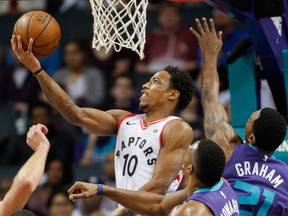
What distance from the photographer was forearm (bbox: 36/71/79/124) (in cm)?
609

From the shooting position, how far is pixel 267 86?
23.6ft

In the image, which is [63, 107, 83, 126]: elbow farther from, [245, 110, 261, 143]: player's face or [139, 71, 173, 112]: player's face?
[245, 110, 261, 143]: player's face

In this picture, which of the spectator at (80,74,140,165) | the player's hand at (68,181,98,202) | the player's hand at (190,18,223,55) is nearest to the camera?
the player's hand at (68,181,98,202)

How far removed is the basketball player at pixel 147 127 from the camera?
600 cm

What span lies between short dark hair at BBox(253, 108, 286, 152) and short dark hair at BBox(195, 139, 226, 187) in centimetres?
58

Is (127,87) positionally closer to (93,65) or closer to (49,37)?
(93,65)

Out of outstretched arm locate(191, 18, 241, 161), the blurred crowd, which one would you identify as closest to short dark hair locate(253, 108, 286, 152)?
outstretched arm locate(191, 18, 241, 161)

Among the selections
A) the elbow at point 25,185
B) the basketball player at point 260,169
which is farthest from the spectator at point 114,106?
the elbow at point 25,185

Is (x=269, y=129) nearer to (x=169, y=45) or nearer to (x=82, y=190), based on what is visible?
(x=82, y=190)

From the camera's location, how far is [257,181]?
5332 mm

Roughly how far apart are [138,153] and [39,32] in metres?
1.13

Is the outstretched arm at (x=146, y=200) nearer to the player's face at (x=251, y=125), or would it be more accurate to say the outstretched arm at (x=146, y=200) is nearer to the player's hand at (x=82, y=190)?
the player's hand at (x=82, y=190)

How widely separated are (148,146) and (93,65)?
4.43 m

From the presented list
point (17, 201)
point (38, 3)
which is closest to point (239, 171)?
point (17, 201)
